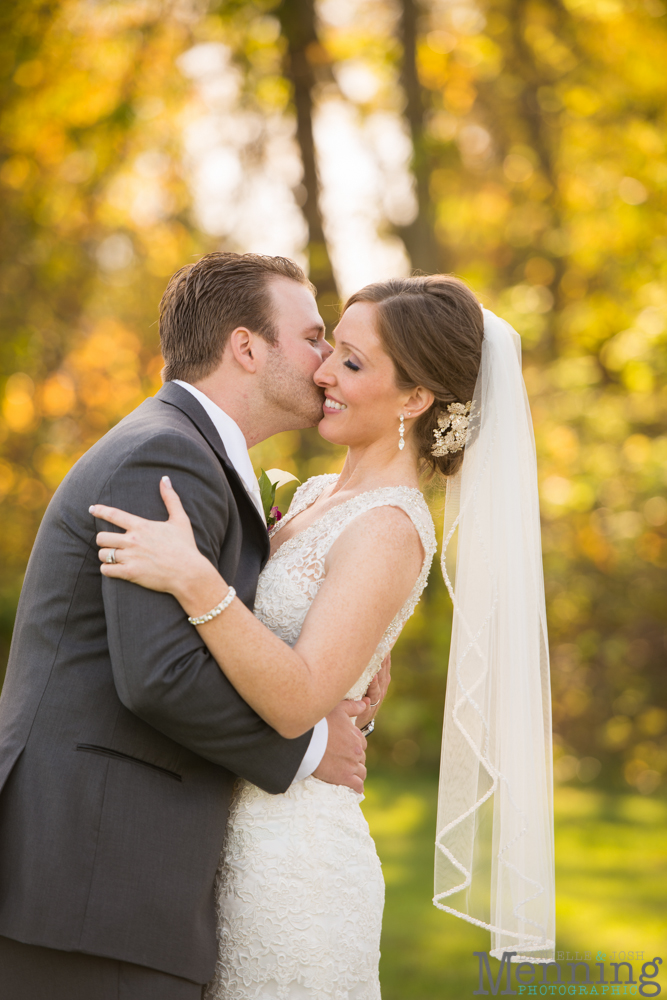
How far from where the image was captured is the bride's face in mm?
2881

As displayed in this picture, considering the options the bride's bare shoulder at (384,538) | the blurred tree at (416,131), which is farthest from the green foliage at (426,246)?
the bride's bare shoulder at (384,538)

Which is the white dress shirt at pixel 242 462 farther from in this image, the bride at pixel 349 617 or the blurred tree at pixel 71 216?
the blurred tree at pixel 71 216

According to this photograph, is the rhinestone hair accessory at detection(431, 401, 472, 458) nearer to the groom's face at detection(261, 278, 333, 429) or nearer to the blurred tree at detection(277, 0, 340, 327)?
the groom's face at detection(261, 278, 333, 429)

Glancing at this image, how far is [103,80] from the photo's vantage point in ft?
29.7

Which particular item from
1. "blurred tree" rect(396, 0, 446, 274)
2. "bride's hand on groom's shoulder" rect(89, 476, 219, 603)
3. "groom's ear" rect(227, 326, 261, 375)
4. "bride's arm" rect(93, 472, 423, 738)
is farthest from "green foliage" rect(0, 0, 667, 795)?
"bride's hand on groom's shoulder" rect(89, 476, 219, 603)

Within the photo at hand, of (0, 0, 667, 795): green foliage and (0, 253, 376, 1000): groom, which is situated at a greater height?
(0, 0, 667, 795): green foliage

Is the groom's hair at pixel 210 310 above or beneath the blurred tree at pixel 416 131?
beneath

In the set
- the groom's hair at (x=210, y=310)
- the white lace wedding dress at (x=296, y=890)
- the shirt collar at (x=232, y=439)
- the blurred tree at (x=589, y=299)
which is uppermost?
the blurred tree at (x=589, y=299)

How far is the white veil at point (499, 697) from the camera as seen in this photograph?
2.73m

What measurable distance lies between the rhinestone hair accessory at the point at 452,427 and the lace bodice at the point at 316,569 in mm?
238

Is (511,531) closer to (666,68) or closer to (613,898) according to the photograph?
(613,898)

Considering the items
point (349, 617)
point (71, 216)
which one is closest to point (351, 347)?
point (349, 617)

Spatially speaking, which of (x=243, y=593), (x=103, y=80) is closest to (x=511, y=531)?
(x=243, y=593)

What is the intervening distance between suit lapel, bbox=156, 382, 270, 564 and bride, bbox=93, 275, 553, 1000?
23 cm
